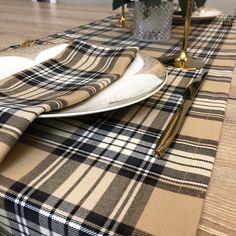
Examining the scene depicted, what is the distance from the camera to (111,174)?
1.18 feet

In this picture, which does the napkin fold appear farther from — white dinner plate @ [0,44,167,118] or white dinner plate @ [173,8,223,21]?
white dinner plate @ [173,8,223,21]

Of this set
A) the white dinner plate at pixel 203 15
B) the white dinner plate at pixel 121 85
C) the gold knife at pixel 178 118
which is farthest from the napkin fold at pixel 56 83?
the white dinner plate at pixel 203 15

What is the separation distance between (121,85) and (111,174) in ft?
0.63

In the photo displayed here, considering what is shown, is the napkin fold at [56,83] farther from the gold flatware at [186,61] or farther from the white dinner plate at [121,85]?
the gold flatware at [186,61]

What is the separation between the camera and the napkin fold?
15.0 inches

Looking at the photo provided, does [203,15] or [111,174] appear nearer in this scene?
[111,174]

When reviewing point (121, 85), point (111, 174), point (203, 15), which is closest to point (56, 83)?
point (121, 85)

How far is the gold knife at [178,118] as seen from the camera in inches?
15.6

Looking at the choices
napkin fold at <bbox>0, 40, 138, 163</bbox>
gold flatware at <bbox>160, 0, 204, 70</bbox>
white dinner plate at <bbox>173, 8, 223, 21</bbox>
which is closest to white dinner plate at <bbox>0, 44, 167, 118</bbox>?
napkin fold at <bbox>0, 40, 138, 163</bbox>

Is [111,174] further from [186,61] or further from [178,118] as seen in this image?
[186,61]

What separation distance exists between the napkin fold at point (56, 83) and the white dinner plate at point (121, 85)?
1cm

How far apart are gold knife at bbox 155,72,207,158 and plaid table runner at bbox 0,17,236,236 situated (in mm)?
11

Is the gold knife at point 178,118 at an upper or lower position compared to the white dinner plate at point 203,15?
lower

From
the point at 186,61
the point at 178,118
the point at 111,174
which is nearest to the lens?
the point at 111,174
